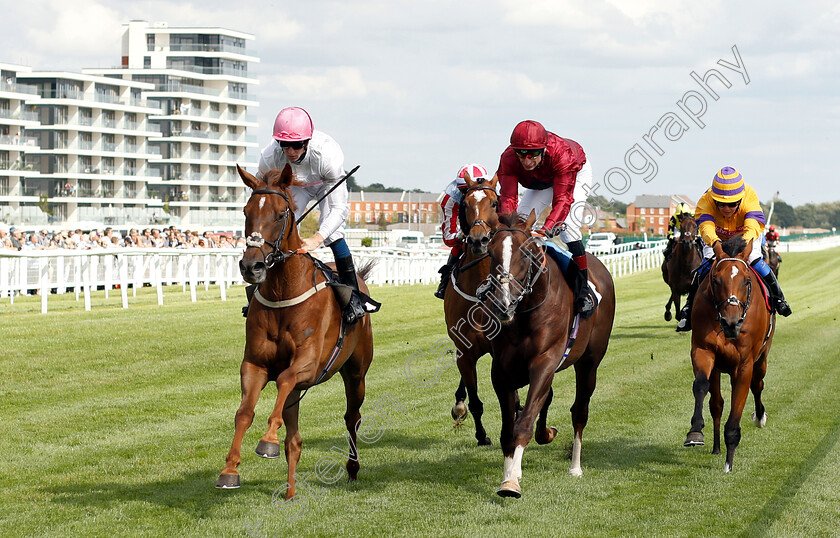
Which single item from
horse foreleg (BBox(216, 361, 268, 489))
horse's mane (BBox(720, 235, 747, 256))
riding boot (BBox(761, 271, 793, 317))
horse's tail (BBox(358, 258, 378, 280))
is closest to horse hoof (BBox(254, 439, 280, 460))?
horse foreleg (BBox(216, 361, 268, 489))

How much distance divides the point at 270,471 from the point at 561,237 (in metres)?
2.74

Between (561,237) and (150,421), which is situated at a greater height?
(561,237)

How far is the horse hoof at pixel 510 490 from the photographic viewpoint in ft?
18.1

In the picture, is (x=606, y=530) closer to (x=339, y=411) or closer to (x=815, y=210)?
(x=339, y=411)

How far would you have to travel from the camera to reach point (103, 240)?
21172 millimetres

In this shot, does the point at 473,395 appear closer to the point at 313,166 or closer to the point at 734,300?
the point at 734,300

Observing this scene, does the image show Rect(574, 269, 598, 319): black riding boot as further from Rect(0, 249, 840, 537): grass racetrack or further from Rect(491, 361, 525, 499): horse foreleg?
Rect(0, 249, 840, 537): grass racetrack

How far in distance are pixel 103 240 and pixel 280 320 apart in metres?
Answer: 16.7

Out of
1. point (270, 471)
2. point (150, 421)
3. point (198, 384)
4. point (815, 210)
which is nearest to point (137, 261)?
point (198, 384)

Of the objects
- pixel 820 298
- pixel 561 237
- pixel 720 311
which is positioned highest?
pixel 561 237

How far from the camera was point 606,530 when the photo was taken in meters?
5.34

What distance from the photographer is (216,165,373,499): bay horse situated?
5234 mm

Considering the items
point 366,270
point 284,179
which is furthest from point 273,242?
point 366,270

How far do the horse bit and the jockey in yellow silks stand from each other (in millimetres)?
3635
